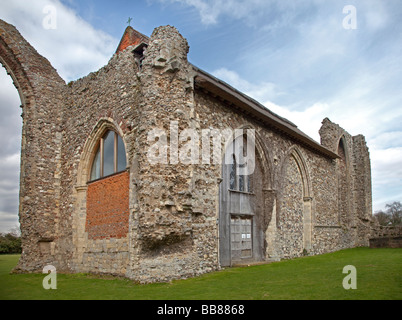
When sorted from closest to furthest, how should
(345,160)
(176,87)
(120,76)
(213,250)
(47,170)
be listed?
(176,87), (213,250), (120,76), (47,170), (345,160)

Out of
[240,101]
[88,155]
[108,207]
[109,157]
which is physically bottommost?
[108,207]

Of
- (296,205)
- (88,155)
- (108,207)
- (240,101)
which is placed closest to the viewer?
(108,207)

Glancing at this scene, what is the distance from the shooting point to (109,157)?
462 inches

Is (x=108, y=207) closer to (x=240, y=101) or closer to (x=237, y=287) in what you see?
(x=237, y=287)

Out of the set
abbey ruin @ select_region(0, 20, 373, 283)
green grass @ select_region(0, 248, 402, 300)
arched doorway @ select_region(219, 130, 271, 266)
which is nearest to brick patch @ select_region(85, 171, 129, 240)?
abbey ruin @ select_region(0, 20, 373, 283)

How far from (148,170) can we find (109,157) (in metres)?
3.33

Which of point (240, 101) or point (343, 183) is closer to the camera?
point (240, 101)

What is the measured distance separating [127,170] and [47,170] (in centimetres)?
441

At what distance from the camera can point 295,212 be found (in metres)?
16.0

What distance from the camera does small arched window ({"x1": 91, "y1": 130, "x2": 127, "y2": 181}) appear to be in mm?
11164

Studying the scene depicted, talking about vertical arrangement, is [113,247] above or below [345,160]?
below

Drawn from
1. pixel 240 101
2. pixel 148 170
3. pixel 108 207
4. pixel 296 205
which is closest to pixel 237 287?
pixel 148 170

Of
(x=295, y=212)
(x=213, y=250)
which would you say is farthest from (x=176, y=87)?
(x=295, y=212)
